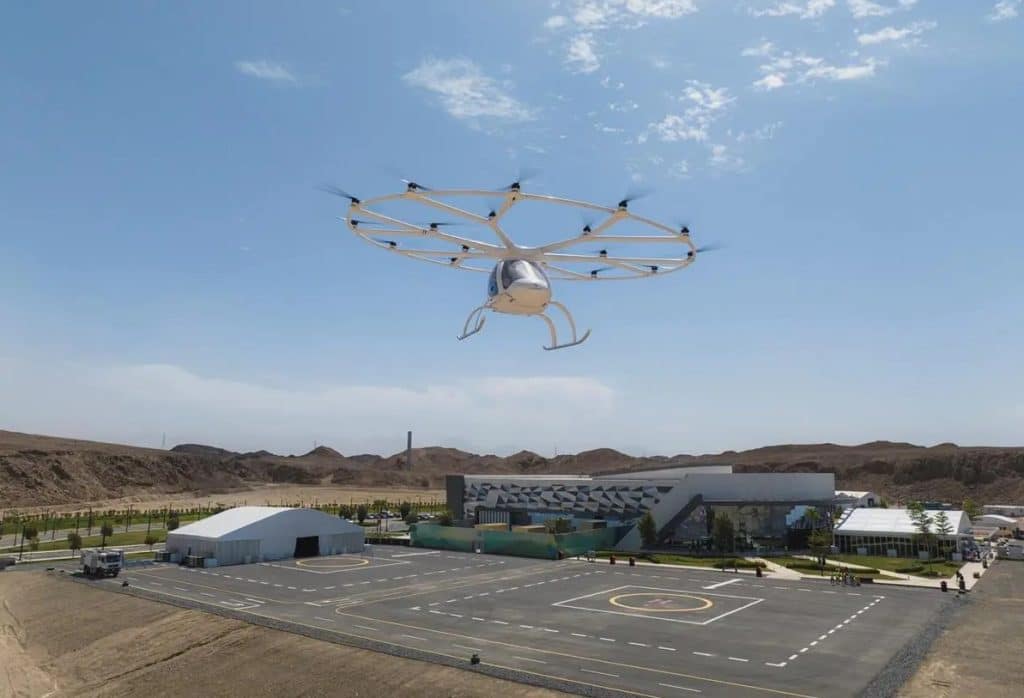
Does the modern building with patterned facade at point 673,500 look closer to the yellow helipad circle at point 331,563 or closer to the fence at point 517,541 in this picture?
the fence at point 517,541

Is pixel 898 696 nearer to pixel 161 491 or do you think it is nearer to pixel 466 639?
pixel 466 639

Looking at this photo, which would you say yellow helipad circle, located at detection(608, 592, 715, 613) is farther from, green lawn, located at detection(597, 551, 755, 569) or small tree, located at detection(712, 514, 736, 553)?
small tree, located at detection(712, 514, 736, 553)

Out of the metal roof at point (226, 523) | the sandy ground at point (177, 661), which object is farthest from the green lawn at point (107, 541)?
the sandy ground at point (177, 661)

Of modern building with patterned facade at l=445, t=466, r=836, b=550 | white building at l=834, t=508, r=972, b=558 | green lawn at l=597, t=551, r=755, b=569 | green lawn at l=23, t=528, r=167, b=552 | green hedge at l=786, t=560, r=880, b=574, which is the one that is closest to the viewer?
green hedge at l=786, t=560, r=880, b=574

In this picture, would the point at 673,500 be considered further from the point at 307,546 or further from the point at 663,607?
the point at 307,546

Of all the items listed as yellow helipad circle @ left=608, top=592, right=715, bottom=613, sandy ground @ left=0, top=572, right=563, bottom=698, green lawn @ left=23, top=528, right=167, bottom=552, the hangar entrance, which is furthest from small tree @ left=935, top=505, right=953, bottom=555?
green lawn @ left=23, top=528, right=167, bottom=552

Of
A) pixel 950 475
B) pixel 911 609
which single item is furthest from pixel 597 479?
pixel 950 475
